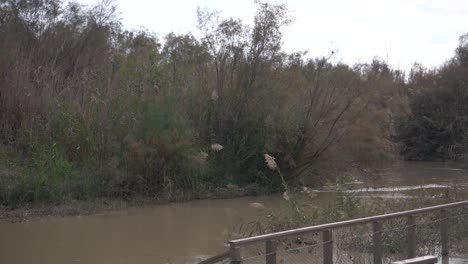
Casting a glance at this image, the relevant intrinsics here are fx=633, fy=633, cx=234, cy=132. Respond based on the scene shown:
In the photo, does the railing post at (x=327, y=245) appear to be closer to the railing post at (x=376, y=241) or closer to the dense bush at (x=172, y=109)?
the railing post at (x=376, y=241)

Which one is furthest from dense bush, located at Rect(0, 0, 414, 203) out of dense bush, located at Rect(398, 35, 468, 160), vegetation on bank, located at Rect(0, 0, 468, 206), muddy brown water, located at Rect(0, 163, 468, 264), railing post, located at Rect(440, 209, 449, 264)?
dense bush, located at Rect(398, 35, 468, 160)

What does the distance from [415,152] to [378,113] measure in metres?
25.6

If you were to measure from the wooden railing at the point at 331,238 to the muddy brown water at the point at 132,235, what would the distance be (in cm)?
658

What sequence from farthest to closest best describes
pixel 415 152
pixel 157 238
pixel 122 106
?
pixel 415 152 → pixel 122 106 → pixel 157 238

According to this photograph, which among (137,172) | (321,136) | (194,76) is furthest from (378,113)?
(137,172)

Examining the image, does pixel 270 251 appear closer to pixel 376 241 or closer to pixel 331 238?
pixel 331 238

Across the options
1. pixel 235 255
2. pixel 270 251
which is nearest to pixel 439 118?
pixel 270 251

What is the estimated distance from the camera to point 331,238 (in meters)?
7.81

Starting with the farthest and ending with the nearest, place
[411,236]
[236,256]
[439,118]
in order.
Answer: [439,118]
[411,236]
[236,256]

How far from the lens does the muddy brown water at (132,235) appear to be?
15781 millimetres

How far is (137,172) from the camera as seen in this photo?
26.3 metres

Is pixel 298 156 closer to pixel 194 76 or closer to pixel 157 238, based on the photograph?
pixel 194 76

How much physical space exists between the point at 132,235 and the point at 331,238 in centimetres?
1198

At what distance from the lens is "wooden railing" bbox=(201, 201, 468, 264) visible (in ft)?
21.2
